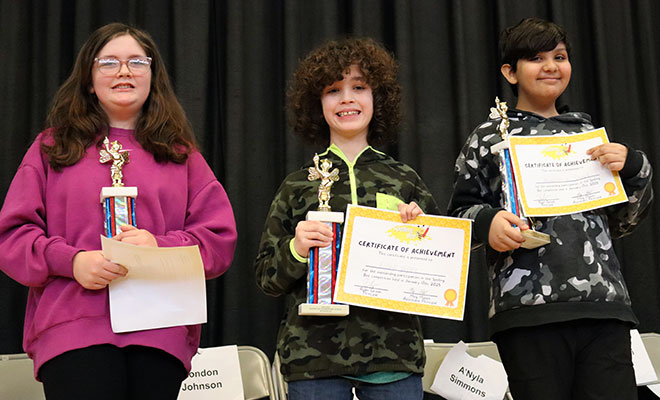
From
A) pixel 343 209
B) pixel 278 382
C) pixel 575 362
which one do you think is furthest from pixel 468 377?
pixel 343 209

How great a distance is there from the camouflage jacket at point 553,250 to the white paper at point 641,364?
111 centimetres

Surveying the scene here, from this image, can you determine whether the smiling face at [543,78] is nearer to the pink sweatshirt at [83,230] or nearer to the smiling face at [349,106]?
the smiling face at [349,106]

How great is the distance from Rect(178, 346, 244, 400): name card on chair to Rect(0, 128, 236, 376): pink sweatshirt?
1.01 metres

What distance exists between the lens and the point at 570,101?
12.9 feet

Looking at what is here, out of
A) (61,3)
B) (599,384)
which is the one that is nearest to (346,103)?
(599,384)

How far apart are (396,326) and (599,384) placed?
22.2 inches

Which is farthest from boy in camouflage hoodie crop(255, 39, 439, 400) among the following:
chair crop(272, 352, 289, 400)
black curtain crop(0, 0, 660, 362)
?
black curtain crop(0, 0, 660, 362)

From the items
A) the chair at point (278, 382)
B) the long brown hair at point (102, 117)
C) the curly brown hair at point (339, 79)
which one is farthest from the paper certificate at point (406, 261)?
the chair at point (278, 382)

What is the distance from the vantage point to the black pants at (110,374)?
1.64 m

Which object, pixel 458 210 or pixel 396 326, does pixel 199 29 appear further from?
pixel 396 326

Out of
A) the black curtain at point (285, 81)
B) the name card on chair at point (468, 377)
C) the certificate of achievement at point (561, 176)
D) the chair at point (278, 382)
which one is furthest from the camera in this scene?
the black curtain at point (285, 81)

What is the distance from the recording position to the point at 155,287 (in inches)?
70.8

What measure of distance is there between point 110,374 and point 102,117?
28.8 inches

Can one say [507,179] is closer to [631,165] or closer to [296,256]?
[631,165]
